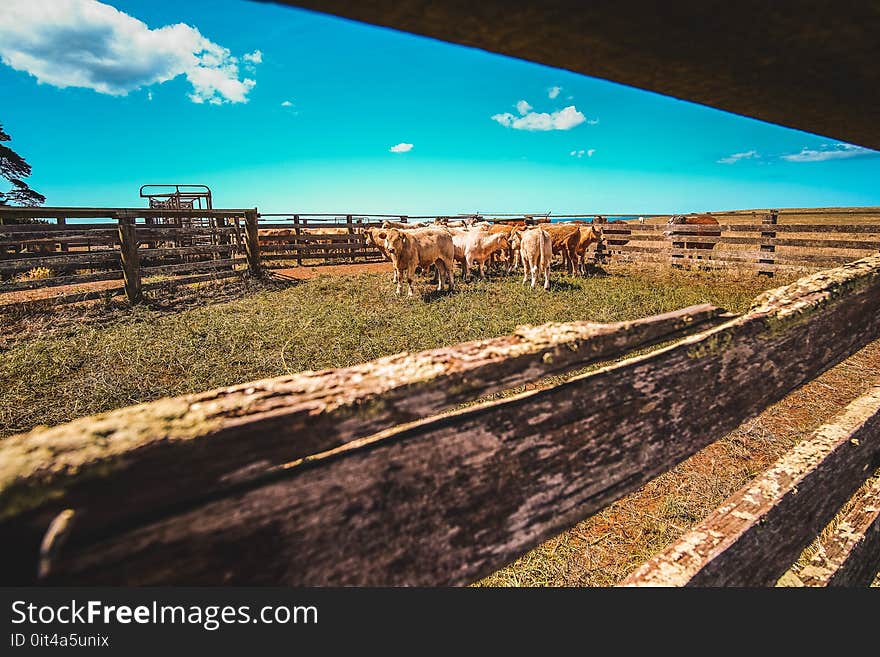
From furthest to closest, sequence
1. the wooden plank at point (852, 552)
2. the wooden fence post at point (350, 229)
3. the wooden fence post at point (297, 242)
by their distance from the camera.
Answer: the wooden fence post at point (350, 229) < the wooden fence post at point (297, 242) < the wooden plank at point (852, 552)

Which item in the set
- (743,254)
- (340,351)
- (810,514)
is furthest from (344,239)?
(810,514)

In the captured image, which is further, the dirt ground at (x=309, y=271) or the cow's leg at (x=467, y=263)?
the cow's leg at (x=467, y=263)

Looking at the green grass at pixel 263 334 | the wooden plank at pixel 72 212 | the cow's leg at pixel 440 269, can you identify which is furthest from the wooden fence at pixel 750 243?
the wooden plank at pixel 72 212

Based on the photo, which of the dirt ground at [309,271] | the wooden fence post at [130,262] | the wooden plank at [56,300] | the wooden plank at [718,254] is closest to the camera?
the wooden plank at [56,300]

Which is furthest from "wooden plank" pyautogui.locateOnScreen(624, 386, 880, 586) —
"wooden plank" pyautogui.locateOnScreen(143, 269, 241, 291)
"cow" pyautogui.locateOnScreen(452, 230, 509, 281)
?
"cow" pyautogui.locateOnScreen(452, 230, 509, 281)

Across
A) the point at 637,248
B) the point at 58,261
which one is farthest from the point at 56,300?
the point at 637,248

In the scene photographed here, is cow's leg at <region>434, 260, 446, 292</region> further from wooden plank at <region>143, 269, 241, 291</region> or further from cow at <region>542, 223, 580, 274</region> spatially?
wooden plank at <region>143, 269, 241, 291</region>

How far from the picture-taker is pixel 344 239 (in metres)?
17.8

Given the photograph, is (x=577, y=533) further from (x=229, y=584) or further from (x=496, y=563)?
(x=229, y=584)

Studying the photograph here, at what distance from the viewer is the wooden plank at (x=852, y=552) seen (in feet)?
4.92

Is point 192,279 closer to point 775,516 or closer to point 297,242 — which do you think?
point 297,242

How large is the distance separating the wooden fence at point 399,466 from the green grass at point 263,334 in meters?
4.65

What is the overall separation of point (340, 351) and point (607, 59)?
17.5 feet

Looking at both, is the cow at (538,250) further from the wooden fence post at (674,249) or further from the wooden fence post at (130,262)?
the wooden fence post at (130,262)
